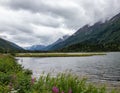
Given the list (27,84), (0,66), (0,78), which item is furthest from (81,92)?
(0,66)

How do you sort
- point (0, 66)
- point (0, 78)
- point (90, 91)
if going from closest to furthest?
point (90, 91) < point (0, 78) < point (0, 66)

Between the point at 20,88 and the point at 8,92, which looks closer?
the point at 8,92

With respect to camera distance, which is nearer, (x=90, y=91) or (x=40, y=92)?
(x=40, y=92)

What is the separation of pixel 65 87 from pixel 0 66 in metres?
20.3

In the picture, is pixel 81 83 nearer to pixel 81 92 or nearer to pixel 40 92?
pixel 81 92

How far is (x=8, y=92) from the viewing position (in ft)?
41.5

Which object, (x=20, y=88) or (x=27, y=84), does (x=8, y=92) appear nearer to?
(x=20, y=88)

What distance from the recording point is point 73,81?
14.8 m

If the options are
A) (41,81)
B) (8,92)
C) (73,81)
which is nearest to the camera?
(8,92)

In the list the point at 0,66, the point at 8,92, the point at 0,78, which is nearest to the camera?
the point at 8,92

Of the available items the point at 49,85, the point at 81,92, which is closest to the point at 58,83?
the point at 49,85

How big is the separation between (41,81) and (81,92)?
3182 mm

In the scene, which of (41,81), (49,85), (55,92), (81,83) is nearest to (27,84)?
(41,81)

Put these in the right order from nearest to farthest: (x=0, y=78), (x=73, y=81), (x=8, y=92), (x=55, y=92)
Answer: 1. (x=55, y=92)
2. (x=8, y=92)
3. (x=73, y=81)
4. (x=0, y=78)
